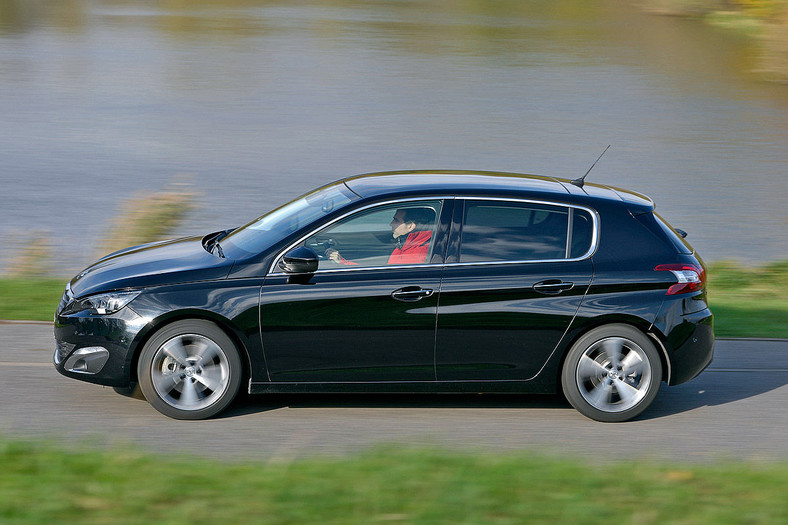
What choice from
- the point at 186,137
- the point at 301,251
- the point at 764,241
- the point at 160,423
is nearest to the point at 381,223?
the point at 301,251

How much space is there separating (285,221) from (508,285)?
1607 millimetres

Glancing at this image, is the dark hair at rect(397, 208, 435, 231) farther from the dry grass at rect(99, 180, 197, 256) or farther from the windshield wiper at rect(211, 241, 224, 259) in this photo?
the dry grass at rect(99, 180, 197, 256)

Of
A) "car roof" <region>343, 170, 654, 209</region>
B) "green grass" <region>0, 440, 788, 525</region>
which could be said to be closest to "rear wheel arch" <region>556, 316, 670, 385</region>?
"car roof" <region>343, 170, 654, 209</region>

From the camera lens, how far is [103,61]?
33312mm

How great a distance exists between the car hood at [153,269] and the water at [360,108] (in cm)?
638

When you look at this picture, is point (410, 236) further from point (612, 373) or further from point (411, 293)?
point (612, 373)

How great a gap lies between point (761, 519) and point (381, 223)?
3.04m

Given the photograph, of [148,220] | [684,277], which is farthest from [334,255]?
[148,220]

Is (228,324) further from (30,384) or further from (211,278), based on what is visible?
(30,384)

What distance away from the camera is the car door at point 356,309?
6.55m

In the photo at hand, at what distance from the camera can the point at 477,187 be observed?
695cm

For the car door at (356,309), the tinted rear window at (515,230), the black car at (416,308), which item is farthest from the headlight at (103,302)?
the tinted rear window at (515,230)

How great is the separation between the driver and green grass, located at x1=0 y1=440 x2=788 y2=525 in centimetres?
150

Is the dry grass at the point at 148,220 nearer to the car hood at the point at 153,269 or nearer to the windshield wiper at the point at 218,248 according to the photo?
the car hood at the point at 153,269
